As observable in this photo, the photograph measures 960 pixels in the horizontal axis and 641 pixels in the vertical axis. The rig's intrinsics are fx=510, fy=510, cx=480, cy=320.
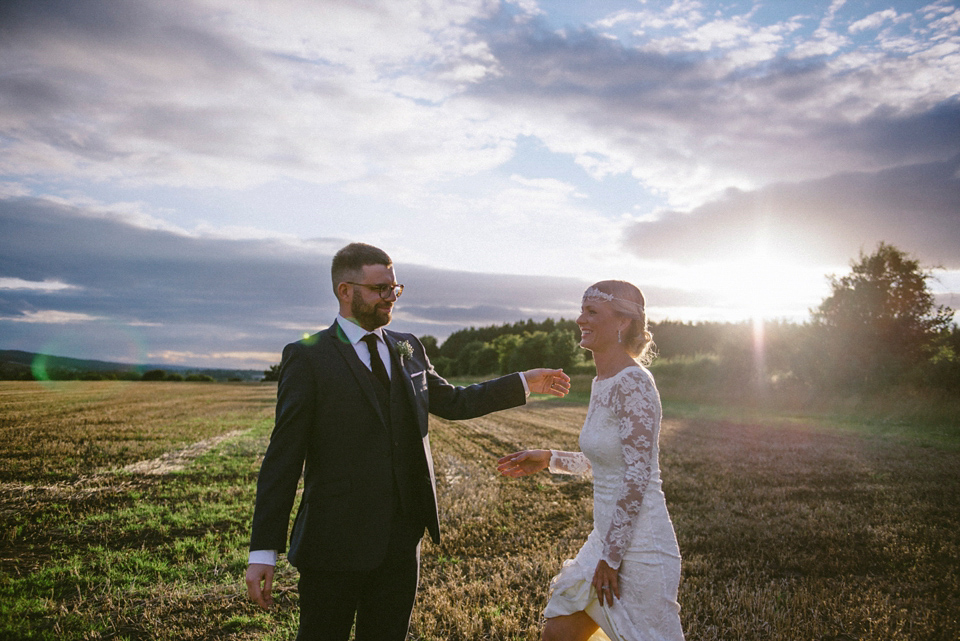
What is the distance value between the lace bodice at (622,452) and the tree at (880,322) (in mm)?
29169

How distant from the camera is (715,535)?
7.12 meters

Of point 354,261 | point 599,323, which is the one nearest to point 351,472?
point 354,261

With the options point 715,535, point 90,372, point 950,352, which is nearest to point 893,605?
point 715,535

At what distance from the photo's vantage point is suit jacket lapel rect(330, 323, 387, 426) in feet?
10.3

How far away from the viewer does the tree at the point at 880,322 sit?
25812 millimetres

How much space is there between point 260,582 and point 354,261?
1922 mm

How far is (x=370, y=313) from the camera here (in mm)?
3285

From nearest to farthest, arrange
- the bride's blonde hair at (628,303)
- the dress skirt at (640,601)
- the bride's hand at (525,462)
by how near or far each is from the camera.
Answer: the dress skirt at (640,601), the bride's blonde hair at (628,303), the bride's hand at (525,462)

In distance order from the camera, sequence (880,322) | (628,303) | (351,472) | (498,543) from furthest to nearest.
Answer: (880,322), (498,543), (628,303), (351,472)

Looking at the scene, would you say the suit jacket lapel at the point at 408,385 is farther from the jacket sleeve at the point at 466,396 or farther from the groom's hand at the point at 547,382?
the groom's hand at the point at 547,382

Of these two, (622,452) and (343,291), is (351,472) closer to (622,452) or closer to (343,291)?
(343,291)

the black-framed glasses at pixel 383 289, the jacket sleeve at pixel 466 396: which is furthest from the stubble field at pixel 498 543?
the black-framed glasses at pixel 383 289

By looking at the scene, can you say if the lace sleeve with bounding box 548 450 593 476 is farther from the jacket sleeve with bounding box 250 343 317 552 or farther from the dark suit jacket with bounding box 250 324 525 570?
the jacket sleeve with bounding box 250 343 317 552

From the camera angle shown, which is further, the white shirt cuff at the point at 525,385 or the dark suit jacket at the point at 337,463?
the white shirt cuff at the point at 525,385
